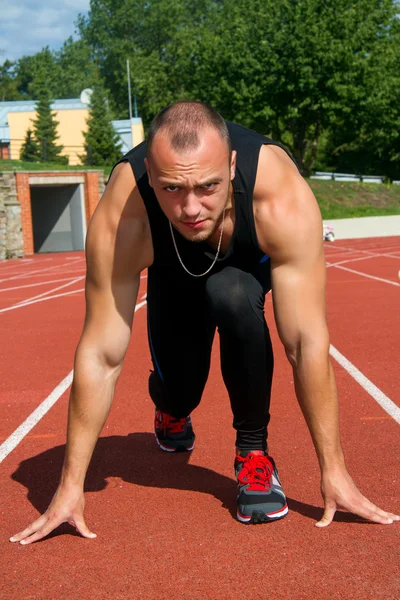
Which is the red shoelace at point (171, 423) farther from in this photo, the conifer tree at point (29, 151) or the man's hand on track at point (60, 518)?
the conifer tree at point (29, 151)

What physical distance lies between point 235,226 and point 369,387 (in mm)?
2795

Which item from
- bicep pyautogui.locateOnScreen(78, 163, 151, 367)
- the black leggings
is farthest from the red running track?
bicep pyautogui.locateOnScreen(78, 163, 151, 367)

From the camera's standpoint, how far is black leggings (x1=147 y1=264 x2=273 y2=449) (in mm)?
3148

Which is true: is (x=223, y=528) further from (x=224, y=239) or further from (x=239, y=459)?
(x=224, y=239)

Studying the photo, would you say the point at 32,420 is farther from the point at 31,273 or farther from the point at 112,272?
the point at 31,273

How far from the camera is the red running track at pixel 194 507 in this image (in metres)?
2.58

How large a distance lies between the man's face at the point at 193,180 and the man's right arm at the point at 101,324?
0.84ft

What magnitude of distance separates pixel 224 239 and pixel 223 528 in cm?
116

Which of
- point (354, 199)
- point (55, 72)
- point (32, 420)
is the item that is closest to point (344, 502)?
point (32, 420)

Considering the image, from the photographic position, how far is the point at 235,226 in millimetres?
2967

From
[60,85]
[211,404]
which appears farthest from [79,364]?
[60,85]

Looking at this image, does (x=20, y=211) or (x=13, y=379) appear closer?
(x=13, y=379)

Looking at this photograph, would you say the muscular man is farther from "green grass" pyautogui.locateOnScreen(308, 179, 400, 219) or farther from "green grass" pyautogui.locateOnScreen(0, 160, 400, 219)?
"green grass" pyautogui.locateOnScreen(308, 179, 400, 219)

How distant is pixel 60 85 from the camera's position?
287 ft
